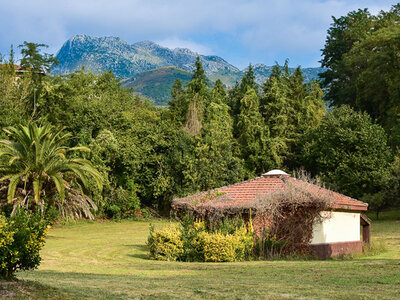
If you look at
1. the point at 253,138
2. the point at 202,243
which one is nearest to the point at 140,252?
the point at 202,243

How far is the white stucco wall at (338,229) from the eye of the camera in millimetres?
21484

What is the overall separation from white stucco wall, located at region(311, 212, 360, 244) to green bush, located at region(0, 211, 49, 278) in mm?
14130

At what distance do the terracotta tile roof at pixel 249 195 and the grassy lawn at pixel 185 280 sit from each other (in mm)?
2916

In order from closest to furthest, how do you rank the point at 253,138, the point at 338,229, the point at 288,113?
the point at 338,229, the point at 253,138, the point at 288,113

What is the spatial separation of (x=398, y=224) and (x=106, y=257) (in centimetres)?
2552

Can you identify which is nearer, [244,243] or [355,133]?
[244,243]

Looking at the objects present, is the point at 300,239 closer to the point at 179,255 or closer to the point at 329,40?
the point at 179,255

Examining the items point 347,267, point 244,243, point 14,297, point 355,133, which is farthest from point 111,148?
point 14,297

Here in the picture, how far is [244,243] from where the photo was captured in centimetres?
1939

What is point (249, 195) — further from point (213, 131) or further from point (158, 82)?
point (158, 82)

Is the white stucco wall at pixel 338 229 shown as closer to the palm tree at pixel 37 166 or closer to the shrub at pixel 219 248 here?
the shrub at pixel 219 248

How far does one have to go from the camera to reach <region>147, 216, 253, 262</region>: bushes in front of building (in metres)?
18.7

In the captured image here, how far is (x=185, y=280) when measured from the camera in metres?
12.0

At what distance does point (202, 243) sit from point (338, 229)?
23.8ft
